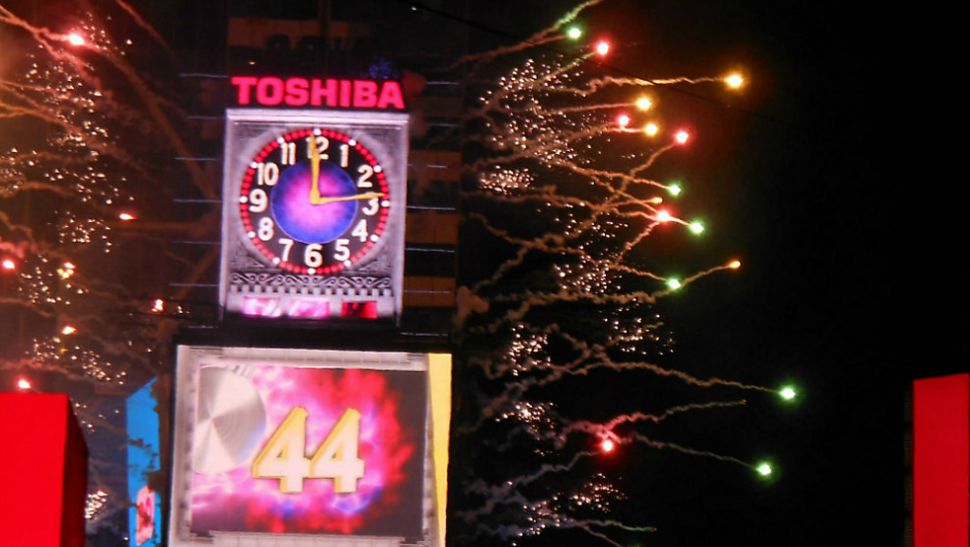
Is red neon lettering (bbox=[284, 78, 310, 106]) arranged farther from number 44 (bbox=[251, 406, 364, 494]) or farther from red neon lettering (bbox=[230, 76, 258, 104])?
number 44 (bbox=[251, 406, 364, 494])

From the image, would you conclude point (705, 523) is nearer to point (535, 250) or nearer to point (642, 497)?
point (642, 497)

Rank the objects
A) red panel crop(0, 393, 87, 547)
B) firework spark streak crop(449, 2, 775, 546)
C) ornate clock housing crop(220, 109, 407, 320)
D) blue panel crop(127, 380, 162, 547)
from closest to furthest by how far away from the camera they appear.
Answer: red panel crop(0, 393, 87, 547) < ornate clock housing crop(220, 109, 407, 320) < firework spark streak crop(449, 2, 775, 546) < blue panel crop(127, 380, 162, 547)

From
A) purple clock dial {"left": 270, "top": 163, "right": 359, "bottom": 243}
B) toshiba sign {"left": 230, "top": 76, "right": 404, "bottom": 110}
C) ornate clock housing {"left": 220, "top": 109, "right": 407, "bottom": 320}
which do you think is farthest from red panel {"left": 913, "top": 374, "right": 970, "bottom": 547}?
toshiba sign {"left": 230, "top": 76, "right": 404, "bottom": 110}

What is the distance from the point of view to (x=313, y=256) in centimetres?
1028

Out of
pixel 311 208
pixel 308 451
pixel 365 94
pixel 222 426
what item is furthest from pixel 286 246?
pixel 308 451

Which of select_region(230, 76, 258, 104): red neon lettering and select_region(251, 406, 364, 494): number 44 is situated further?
select_region(230, 76, 258, 104): red neon lettering

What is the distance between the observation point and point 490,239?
46.6ft

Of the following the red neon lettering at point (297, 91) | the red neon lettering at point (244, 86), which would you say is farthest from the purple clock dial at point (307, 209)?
the red neon lettering at point (244, 86)

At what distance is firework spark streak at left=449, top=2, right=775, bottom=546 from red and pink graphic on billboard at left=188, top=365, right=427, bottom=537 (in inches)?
111

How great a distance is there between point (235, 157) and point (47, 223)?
4050mm

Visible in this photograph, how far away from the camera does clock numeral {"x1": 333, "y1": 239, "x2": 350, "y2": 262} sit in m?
10.3

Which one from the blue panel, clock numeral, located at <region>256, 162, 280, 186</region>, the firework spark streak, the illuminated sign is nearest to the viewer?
the illuminated sign

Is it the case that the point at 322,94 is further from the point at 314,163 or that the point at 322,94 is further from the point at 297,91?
the point at 314,163

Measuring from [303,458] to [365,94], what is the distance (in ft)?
8.77
